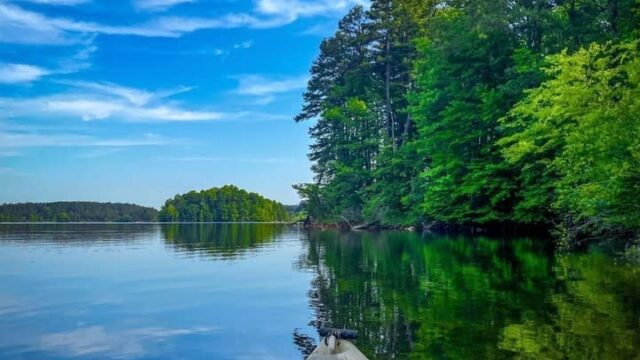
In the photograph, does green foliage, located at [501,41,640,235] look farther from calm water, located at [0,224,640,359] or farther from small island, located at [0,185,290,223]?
small island, located at [0,185,290,223]

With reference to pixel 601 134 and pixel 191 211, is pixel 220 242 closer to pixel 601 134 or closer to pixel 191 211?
pixel 601 134

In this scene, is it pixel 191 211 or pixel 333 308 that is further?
pixel 191 211

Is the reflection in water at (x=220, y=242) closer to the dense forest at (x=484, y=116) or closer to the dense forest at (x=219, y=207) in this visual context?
the dense forest at (x=484, y=116)

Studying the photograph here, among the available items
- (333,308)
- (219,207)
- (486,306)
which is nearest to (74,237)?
(333,308)

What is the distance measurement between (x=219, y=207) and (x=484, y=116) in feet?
404

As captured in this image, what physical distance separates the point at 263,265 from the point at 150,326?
12.1 meters

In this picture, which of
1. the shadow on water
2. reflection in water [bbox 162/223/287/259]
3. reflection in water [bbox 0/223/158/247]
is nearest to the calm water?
the shadow on water

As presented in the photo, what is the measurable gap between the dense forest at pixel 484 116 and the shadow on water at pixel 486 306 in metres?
3.22

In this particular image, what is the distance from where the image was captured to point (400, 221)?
51.7 metres

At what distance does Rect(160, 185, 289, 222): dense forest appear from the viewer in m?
150

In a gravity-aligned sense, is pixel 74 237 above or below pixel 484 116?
below

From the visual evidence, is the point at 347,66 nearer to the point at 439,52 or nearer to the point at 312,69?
the point at 312,69

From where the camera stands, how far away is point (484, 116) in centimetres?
3616

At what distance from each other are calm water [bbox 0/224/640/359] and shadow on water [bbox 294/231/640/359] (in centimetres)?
3
